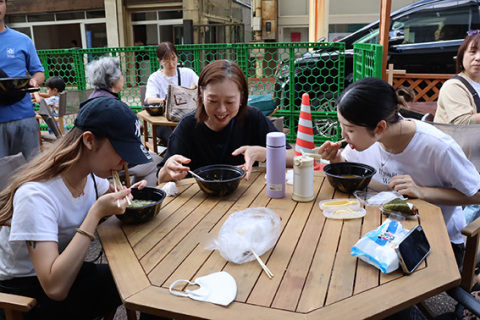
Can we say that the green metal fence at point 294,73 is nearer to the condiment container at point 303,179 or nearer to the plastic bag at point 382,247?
the condiment container at point 303,179

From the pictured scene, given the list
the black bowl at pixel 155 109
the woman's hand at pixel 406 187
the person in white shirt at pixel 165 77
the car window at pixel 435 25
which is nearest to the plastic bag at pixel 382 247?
the woman's hand at pixel 406 187

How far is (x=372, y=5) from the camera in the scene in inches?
651

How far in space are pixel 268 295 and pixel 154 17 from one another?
46.4ft

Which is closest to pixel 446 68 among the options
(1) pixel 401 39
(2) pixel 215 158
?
(1) pixel 401 39

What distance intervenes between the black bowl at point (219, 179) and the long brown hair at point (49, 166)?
0.61 m

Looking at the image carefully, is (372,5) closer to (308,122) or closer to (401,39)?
(401,39)

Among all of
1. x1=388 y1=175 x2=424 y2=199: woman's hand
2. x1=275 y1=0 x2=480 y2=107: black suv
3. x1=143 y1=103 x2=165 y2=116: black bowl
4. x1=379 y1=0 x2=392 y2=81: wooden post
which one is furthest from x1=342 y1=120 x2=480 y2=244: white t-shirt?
x1=275 y1=0 x2=480 y2=107: black suv

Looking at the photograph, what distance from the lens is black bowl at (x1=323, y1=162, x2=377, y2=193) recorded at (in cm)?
183

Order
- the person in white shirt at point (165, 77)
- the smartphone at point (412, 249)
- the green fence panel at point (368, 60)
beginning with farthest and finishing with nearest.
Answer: the person in white shirt at point (165, 77)
the green fence panel at point (368, 60)
the smartphone at point (412, 249)

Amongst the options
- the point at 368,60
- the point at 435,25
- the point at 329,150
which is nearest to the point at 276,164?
the point at 329,150

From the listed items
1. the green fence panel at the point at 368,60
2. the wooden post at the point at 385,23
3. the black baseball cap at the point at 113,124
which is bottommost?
the black baseball cap at the point at 113,124

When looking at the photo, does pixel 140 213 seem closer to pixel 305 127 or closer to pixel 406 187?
pixel 406 187

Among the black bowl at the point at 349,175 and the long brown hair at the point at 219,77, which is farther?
the long brown hair at the point at 219,77

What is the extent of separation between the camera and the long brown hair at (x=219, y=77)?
2.17 m
